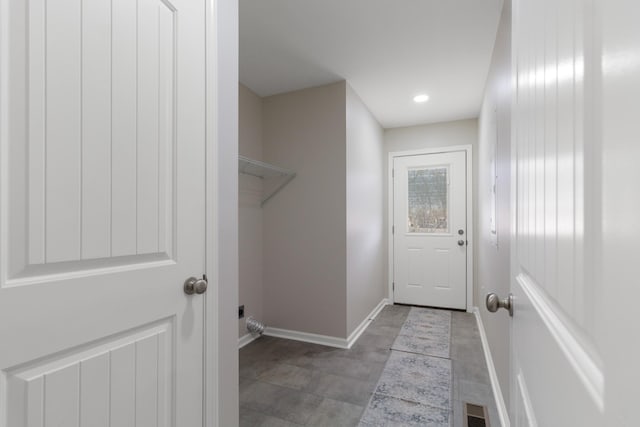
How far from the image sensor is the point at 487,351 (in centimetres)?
252

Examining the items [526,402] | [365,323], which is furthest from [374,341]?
[526,402]

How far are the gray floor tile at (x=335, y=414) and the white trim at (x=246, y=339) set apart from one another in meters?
1.13

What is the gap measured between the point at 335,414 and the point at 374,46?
2.57 meters

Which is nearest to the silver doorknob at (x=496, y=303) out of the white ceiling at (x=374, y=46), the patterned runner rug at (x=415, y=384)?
the patterned runner rug at (x=415, y=384)

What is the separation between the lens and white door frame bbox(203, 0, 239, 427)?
114 cm

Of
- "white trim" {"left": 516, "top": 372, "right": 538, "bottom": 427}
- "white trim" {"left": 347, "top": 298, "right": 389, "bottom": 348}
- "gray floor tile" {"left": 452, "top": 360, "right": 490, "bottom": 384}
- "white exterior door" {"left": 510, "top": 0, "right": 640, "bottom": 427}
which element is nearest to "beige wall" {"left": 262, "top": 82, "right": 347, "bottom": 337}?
"white trim" {"left": 347, "top": 298, "right": 389, "bottom": 348}

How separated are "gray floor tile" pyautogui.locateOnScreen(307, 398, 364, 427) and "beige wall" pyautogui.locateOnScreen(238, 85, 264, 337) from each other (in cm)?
121

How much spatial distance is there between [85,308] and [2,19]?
67 cm

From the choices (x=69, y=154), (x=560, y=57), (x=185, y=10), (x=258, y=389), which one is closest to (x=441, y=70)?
(x=185, y=10)

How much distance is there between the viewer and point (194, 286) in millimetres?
1050

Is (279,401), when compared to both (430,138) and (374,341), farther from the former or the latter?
(430,138)

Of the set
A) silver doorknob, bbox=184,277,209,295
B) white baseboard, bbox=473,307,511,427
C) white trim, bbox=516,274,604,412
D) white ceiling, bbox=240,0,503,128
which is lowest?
white baseboard, bbox=473,307,511,427

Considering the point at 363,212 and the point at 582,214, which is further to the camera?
the point at 363,212

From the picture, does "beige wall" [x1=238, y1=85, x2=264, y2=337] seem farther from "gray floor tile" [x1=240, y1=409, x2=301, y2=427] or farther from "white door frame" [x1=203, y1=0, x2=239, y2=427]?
"white door frame" [x1=203, y1=0, x2=239, y2=427]
